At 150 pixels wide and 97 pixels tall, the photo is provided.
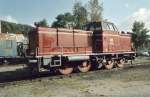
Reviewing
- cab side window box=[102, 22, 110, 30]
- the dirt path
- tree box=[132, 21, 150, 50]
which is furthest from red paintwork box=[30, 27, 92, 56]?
tree box=[132, 21, 150, 50]

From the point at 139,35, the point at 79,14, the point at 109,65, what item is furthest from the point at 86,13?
the point at 109,65

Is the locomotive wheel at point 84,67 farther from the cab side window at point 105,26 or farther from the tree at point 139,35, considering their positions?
the tree at point 139,35

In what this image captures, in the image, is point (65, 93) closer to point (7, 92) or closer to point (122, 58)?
point (7, 92)

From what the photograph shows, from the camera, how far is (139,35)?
7144 centimetres

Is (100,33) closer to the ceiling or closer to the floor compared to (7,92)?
closer to the ceiling

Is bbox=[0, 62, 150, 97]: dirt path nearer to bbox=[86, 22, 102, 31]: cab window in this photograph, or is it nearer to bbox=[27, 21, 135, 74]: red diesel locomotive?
bbox=[27, 21, 135, 74]: red diesel locomotive

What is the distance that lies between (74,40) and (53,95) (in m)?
9.13

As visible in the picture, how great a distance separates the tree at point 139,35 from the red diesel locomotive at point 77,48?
146 feet

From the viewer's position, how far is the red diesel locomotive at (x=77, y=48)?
19.8 meters

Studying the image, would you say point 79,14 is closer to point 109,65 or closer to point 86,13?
point 86,13

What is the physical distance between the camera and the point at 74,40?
21.9 m

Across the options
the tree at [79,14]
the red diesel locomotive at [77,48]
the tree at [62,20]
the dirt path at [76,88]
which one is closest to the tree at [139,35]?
the tree at [79,14]

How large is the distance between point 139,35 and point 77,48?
51.2 m

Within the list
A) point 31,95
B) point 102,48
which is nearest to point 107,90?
point 31,95
